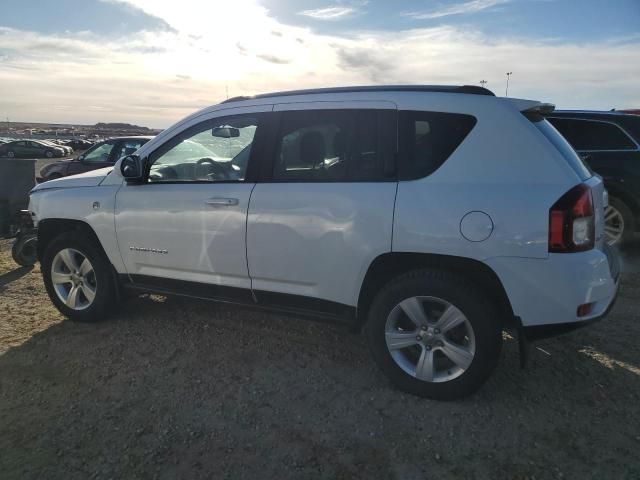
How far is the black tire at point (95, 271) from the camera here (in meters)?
4.27

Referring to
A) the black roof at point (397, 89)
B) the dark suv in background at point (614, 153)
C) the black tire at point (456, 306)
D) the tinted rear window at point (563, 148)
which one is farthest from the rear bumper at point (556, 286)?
the dark suv in background at point (614, 153)

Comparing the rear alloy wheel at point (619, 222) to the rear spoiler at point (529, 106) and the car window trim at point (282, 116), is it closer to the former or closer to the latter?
the rear spoiler at point (529, 106)

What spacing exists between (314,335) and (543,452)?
1.99m

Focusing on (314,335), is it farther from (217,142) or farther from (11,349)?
(11,349)

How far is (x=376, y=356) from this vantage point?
3.26 metres

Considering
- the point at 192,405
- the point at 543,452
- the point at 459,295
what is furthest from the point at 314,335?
the point at 543,452

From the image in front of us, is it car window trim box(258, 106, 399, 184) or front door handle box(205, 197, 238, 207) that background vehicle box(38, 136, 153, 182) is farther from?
car window trim box(258, 106, 399, 184)

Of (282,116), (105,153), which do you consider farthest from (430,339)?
(105,153)

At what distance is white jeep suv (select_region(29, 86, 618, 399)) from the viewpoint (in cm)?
276

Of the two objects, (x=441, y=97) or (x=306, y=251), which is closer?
(x=441, y=97)

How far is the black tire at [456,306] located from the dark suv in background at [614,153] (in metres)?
4.46

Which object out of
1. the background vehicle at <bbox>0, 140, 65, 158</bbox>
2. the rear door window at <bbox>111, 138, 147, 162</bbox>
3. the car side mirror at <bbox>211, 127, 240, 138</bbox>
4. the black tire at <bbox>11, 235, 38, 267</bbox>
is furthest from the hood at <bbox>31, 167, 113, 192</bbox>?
the background vehicle at <bbox>0, 140, 65, 158</bbox>

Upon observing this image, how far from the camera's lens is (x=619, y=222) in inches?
259

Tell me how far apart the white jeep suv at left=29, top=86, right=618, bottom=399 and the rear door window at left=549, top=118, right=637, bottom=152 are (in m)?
4.03
